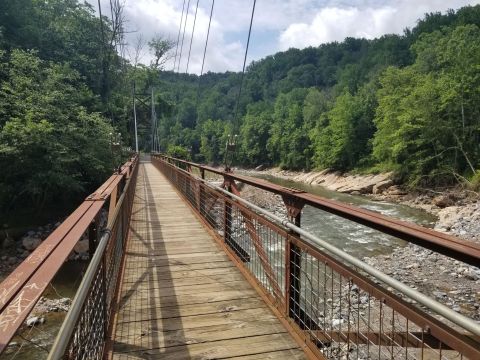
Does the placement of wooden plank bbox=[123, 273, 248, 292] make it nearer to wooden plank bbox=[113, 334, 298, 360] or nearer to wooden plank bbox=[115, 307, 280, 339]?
wooden plank bbox=[115, 307, 280, 339]

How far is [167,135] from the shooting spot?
10212cm

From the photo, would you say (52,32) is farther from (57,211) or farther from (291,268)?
(291,268)

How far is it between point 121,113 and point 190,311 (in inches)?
1228

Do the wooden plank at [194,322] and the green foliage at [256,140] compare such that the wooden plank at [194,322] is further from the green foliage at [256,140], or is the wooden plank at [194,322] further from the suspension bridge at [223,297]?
the green foliage at [256,140]

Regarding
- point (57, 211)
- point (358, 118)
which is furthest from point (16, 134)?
point (358, 118)

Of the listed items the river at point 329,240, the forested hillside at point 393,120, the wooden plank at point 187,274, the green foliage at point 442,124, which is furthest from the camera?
the forested hillside at point 393,120

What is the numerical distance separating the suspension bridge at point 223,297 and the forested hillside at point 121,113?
422 centimetres

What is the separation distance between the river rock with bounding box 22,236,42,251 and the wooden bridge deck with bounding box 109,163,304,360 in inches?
422

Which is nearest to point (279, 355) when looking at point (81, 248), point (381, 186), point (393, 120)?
point (81, 248)

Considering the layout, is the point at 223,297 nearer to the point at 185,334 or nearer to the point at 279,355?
the point at 185,334

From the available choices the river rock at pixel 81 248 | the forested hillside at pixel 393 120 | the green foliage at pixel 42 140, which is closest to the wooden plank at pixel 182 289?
the forested hillside at pixel 393 120

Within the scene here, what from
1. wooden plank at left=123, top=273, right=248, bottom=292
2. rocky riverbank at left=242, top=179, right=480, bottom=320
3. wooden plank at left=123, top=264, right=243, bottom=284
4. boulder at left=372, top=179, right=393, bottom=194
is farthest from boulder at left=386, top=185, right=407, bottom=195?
wooden plank at left=123, top=273, right=248, bottom=292

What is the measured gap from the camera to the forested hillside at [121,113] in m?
15.4

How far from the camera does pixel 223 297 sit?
3551 millimetres
